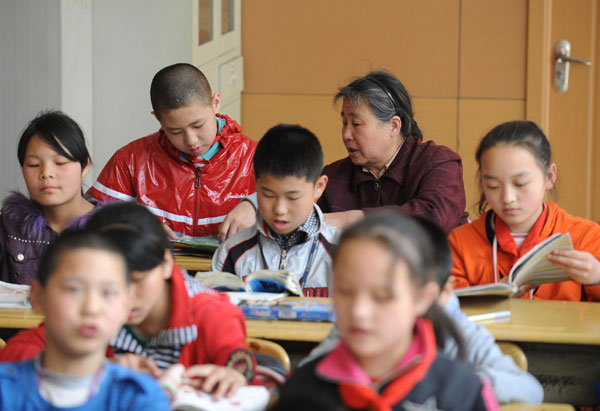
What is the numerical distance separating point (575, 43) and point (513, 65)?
0.40 metres

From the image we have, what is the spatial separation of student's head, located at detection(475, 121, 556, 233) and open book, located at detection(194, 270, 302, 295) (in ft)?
2.05

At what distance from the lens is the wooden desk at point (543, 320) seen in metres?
1.86

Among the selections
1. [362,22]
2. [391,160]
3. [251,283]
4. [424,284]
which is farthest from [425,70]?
[424,284]

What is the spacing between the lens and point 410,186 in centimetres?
305

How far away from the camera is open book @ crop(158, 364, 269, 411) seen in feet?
4.83

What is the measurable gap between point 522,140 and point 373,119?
780 mm

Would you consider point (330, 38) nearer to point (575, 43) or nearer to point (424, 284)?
point (575, 43)

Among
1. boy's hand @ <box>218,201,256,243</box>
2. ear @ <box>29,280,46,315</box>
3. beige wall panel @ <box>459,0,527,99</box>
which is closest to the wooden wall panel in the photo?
beige wall panel @ <box>459,0,527,99</box>

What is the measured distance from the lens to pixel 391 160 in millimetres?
3117

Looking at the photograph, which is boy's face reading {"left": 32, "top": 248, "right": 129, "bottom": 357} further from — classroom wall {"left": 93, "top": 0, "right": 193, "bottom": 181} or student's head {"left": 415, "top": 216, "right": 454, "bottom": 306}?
classroom wall {"left": 93, "top": 0, "right": 193, "bottom": 181}

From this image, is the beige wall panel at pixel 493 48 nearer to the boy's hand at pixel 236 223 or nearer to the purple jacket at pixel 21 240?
the boy's hand at pixel 236 223

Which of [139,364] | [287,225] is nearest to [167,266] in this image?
[139,364]

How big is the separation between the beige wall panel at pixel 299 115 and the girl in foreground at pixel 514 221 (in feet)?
9.16

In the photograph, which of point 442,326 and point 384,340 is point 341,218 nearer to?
point 442,326
